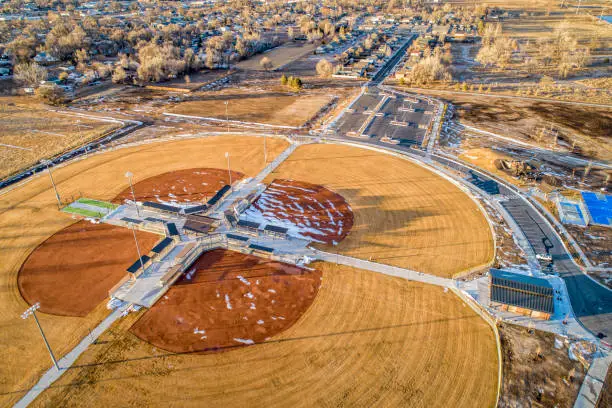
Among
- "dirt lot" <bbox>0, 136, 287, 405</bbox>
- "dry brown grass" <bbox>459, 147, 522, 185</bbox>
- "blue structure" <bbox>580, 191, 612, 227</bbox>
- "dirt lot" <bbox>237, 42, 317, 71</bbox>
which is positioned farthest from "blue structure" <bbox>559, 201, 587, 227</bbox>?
"dirt lot" <bbox>237, 42, 317, 71</bbox>

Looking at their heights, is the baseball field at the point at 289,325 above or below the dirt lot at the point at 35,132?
below

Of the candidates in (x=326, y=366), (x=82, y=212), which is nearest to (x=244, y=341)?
(x=326, y=366)

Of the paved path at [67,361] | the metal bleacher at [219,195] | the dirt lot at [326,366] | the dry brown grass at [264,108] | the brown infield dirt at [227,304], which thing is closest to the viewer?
the paved path at [67,361]

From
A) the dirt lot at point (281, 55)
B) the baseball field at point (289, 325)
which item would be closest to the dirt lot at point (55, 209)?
the baseball field at point (289, 325)

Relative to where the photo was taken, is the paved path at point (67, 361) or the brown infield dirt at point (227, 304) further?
the brown infield dirt at point (227, 304)

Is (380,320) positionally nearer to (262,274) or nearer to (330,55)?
(262,274)

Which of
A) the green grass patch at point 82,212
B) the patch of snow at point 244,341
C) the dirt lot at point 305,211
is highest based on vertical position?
the green grass patch at point 82,212

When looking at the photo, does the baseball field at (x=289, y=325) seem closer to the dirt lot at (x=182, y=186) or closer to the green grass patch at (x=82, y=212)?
the dirt lot at (x=182, y=186)

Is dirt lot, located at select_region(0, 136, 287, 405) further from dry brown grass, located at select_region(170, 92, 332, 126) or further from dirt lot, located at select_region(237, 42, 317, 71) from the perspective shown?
Result: dirt lot, located at select_region(237, 42, 317, 71)
